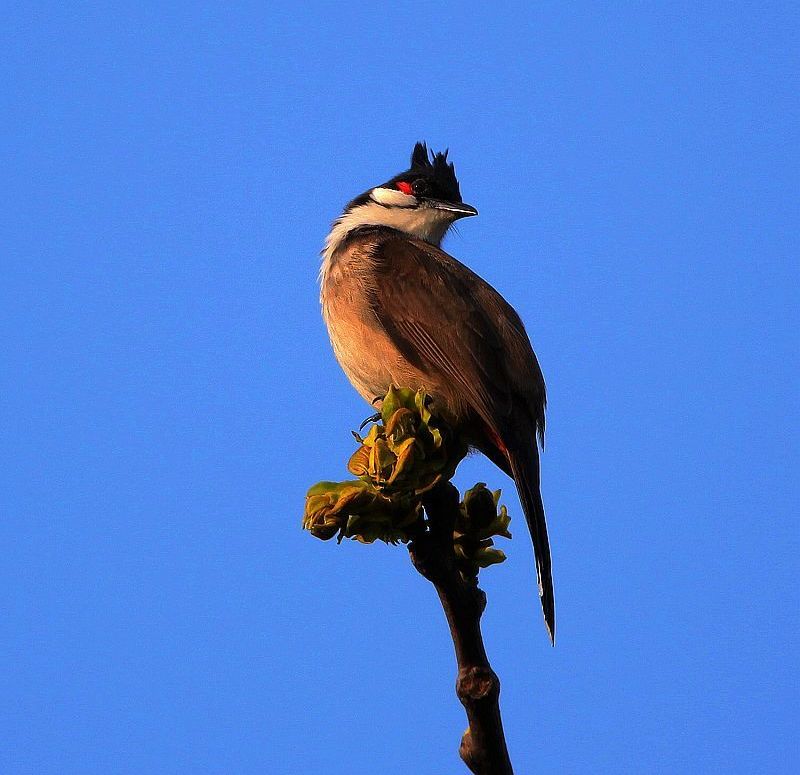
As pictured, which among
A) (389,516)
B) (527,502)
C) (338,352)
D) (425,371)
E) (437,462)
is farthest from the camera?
(338,352)

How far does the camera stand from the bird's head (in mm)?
7023

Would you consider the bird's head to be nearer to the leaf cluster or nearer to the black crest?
the black crest

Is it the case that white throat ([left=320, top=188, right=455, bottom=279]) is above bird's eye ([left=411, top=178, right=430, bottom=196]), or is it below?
below

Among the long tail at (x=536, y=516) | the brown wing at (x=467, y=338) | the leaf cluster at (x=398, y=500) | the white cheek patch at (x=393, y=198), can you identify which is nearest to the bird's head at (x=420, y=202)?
the white cheek patch at (x=393, y=198)

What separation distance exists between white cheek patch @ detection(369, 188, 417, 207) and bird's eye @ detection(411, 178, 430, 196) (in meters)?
0.04

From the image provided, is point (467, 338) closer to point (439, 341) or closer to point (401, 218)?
point (439, 341)

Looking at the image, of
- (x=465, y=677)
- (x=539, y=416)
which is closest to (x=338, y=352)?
(x=539, y=416)

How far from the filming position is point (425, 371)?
5.47 meters

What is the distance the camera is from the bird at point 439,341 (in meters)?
5.07

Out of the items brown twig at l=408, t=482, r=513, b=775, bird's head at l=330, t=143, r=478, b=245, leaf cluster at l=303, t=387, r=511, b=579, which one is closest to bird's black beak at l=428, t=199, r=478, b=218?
bird's head at l=330, t=143, r=478, b=245

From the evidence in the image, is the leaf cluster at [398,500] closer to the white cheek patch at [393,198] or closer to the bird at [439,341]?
the bird at [439,341]

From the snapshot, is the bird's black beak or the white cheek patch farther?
the white cheek patch

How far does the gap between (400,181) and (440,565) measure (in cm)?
415

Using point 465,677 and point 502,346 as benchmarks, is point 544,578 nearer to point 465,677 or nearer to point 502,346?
point 465,677
